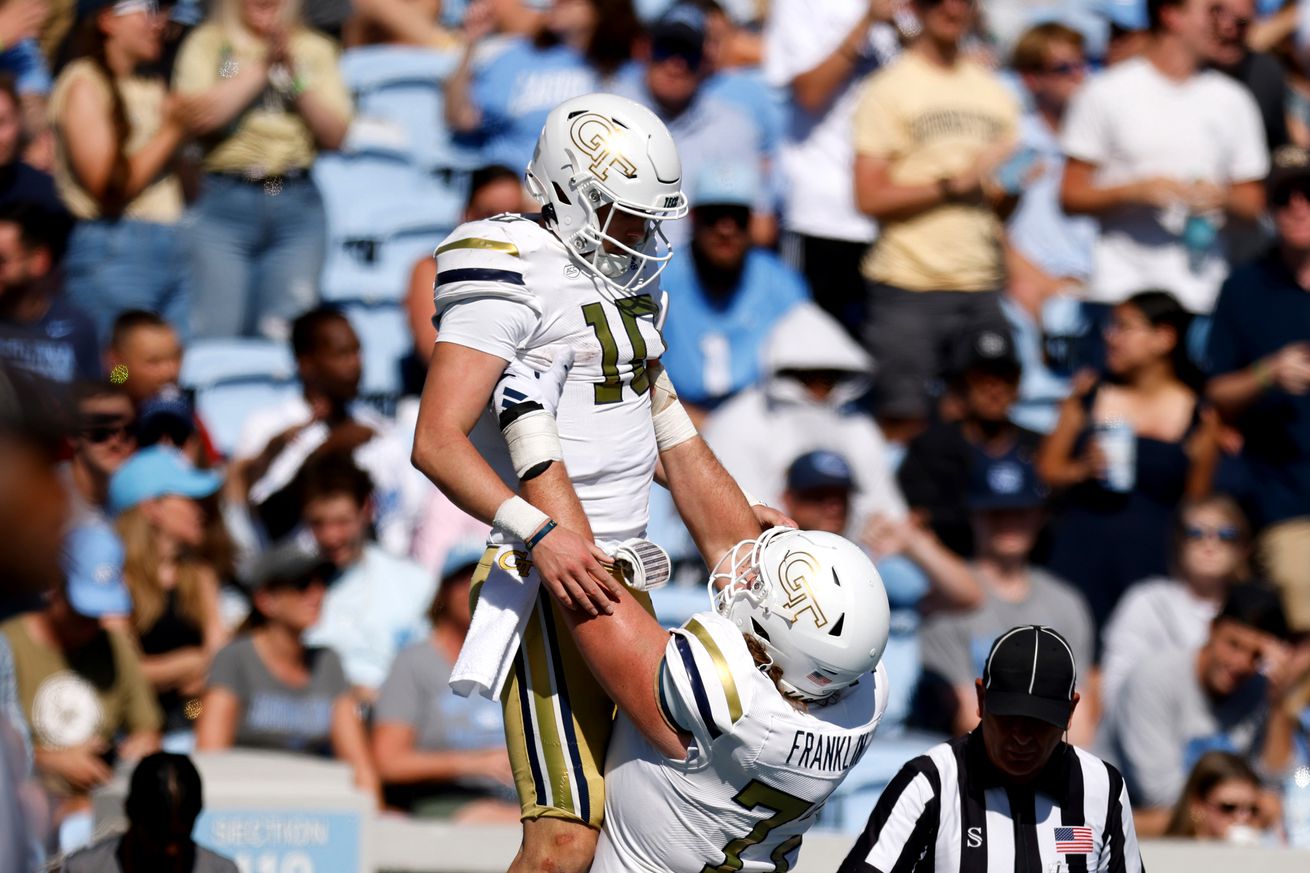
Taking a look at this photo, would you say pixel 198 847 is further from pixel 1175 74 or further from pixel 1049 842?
pixel 1175 74

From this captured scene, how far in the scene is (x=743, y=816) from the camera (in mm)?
4680

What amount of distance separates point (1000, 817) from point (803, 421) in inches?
148

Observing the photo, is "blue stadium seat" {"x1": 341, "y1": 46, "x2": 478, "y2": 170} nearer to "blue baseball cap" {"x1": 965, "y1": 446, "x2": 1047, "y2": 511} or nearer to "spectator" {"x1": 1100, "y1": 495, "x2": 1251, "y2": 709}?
"blue baseball cap" {"x1": 965, "y1": 446, "x2": 1047, "y2": 511}

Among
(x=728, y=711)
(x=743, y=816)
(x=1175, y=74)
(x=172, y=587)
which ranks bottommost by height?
(x=172, y=587)

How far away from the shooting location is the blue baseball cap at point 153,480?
318 inches

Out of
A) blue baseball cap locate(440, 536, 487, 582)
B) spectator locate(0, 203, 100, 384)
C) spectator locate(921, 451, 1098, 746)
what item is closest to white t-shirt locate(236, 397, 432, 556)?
blue baseball cap locate(440, 536, 487, 582)

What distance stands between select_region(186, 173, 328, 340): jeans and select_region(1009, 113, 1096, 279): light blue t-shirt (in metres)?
3.62

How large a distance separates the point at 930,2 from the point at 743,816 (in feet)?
19.5

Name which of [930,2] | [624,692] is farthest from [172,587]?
[930,2]

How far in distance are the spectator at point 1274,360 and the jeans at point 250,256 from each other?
4.27 m

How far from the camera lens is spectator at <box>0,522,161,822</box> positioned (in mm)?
6883

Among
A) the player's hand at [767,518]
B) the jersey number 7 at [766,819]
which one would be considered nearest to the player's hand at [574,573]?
the jersey number 7 at [766,819]

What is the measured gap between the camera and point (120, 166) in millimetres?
9250

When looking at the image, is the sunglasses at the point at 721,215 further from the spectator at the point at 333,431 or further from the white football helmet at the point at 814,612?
the white football helmet at the point at 814,612
